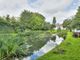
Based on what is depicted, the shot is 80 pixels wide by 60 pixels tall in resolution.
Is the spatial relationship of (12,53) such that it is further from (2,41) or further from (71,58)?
(71,58)

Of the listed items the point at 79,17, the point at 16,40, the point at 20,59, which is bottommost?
the point at 20,59

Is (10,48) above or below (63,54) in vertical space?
above

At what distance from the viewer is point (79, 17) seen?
4762 cm

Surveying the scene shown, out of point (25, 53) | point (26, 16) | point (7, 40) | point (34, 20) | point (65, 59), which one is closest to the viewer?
point (65, 59)

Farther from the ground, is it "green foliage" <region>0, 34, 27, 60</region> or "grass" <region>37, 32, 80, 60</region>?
"green foliage" <region>0, 34, 27, 60</region>

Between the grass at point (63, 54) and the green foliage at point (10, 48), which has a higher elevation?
the green foliage at point (10, 48)

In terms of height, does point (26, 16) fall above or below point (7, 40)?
above

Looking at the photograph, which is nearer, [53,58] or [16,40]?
[53,58]

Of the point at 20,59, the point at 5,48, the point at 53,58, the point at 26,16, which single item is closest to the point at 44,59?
the point at 53,58

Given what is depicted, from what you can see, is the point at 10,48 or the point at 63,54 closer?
the point at 10,48

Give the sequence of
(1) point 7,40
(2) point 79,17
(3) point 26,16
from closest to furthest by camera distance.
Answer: (1) point 7,40
(2) point 79,17
(3) point 26,16

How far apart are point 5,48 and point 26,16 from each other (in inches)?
2546

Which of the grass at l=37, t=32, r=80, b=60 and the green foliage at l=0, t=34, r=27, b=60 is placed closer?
the green foliage at l=0, t=34, r=27, b=60

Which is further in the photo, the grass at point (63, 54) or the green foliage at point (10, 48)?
the grass at point (63, 54)
